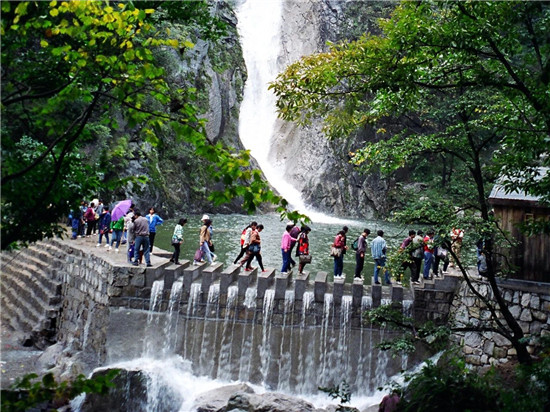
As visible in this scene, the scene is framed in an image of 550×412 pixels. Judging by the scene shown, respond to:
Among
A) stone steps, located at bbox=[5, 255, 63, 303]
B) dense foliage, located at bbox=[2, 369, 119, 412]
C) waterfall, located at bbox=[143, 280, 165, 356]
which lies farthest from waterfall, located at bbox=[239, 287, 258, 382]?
dense foliage, located at bbox=[2, 369, 119, 412]

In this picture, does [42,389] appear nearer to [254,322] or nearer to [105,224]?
[254,322]

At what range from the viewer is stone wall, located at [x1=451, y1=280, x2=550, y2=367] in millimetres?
9133

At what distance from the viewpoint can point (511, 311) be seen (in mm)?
9391

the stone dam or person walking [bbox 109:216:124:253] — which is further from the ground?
person walking [bbox 109:216:124:253]

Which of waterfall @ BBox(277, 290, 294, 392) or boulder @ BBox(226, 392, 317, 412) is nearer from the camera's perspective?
boulder @ BBox(226, 392, 317, 412)

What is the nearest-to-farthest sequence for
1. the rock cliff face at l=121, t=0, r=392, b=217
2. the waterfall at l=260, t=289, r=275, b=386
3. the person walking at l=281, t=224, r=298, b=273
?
the waterfall at l=260, t=289, r=275, b=386
the person walking at l=281, t=224, r=298, b=273
the rock cliff face at l=121, t=0, r=392, b=217

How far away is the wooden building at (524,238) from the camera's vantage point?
9.47 metres

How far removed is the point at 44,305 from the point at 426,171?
29.6 m

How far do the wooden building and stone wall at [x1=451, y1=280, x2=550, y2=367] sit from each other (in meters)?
0.30

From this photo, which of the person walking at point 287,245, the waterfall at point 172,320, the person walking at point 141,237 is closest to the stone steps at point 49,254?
the person walking at point 141,237

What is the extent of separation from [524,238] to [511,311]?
60.5 inches

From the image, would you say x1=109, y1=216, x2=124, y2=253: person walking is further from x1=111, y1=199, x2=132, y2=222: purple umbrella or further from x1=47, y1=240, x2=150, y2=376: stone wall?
x1=47, y1=240, x2=150, y2=376: stone wall

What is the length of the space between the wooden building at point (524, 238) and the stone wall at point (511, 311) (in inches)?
12.0

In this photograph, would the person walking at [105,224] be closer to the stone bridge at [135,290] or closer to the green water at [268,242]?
the stone bridge at [135,290]
